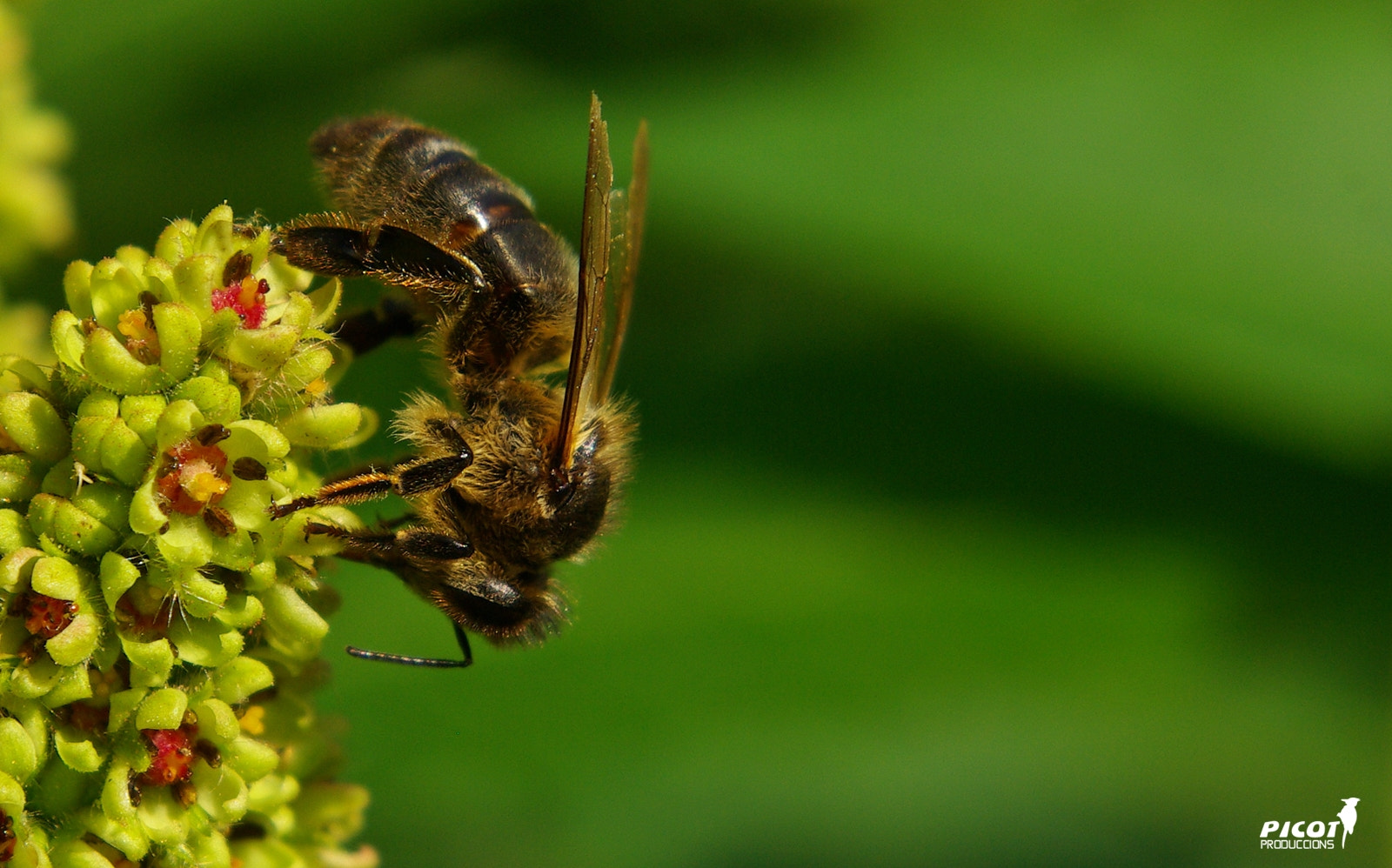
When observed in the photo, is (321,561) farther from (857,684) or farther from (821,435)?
(821,435)

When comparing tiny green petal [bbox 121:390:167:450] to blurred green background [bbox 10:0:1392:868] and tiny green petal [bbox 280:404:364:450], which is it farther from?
blurred green background [bbox 10:0:1392:868]

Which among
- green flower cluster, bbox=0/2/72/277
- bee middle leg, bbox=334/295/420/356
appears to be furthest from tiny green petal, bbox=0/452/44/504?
green flower cluster, bbox=0/2/72/277

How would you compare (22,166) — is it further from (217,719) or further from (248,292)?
(217,719)

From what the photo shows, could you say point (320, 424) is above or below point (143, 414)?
above

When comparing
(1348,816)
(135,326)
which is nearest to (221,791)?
(135,326)

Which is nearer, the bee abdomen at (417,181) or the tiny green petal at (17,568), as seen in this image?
the tiny green petal at (17,568)

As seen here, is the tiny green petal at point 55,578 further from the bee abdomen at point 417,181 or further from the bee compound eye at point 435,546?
the bee abdomen at point 417,181

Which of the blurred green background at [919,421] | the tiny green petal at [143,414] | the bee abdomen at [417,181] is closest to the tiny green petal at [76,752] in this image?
the tiny green petal at [143,414]
